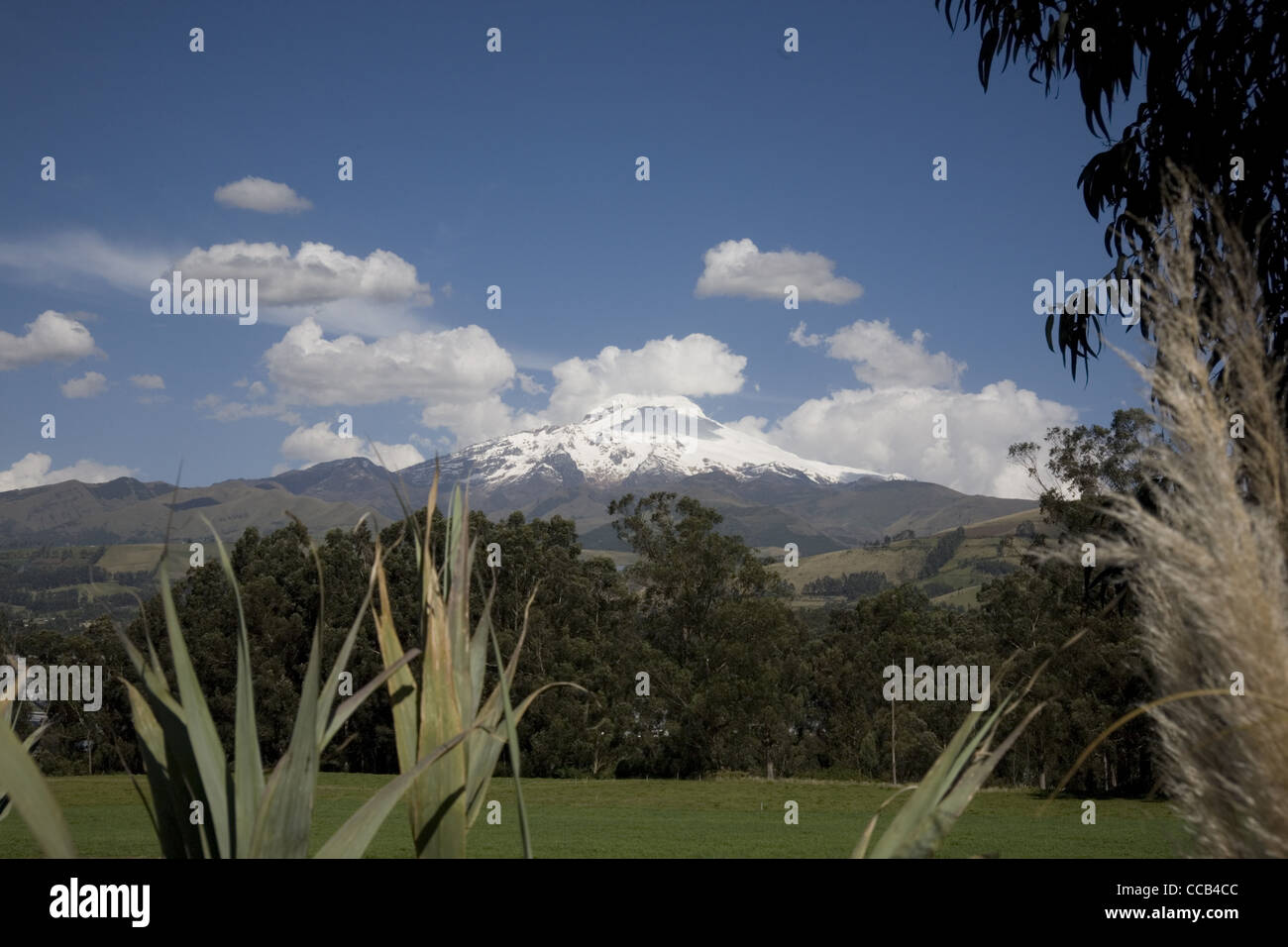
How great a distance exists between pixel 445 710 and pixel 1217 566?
3.78 ft

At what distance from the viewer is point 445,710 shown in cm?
166

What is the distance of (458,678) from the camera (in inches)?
67.7

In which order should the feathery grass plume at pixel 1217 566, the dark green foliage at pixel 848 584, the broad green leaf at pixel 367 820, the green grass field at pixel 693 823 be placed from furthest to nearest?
the dark green foliage at pixel 848 584
the green grass field at pixel 693 823
the broad green leaf at pixel 367 820
the feathery grass plume at pixel 1217 566

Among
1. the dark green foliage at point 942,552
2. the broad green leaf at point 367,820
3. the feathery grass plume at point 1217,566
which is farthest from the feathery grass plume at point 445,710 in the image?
the dark green foliage at point 942,552

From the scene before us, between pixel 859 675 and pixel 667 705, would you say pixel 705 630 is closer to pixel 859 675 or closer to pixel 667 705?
pixel 667 705

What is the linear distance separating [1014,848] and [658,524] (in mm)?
28212

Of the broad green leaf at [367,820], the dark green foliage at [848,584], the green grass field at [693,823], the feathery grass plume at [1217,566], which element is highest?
the feathery grass plume at [1217,566]

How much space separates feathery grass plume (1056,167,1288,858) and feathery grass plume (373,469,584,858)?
0.84 meters

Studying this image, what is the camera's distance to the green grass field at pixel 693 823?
46.8 ft

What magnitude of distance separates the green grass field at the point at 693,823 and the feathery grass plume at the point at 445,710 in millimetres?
10158

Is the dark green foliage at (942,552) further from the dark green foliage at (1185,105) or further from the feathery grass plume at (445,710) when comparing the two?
the feathery grass plume at (445,710)

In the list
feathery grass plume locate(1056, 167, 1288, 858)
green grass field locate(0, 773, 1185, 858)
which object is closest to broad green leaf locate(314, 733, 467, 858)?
feathery grass plume locate(1056, 167, 1288, 858)

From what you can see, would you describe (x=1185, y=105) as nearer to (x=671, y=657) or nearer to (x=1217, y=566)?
(x=1217, y=566)
